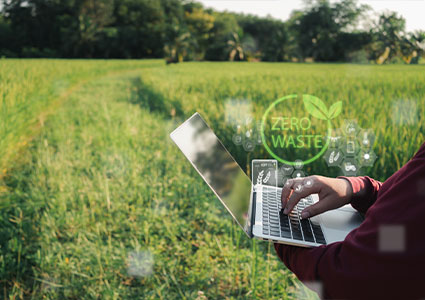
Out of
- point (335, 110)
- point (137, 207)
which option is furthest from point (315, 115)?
point (137, 207)

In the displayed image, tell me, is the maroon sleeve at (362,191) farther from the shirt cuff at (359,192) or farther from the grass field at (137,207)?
the grass field at (137,207)

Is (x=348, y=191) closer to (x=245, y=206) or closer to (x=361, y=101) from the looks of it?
(x=245, y=206)

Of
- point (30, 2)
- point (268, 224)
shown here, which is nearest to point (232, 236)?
point (268, 224)

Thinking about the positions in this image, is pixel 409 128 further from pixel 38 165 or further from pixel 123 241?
pixel 38 165

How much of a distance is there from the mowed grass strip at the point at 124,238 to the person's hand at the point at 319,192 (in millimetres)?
945

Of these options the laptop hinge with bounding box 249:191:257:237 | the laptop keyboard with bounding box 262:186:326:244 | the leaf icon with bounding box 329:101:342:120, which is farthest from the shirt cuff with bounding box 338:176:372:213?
the leaf icon with bounding box 329:101:342:120

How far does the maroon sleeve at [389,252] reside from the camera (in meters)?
0.46

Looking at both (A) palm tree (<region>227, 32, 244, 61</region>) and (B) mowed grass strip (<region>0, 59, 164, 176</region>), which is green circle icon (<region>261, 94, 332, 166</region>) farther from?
(A) palm tree (<region>227, 32, 244, 61</region>)

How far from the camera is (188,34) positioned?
1283 cm

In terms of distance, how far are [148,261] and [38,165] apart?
1990 mm

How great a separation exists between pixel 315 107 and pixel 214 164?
9.97 feet

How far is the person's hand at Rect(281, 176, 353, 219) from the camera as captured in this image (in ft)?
2.68

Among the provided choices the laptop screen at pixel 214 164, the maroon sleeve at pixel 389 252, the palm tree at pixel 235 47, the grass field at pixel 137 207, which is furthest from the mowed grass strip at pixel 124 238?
the palm tree at pixel 235 47

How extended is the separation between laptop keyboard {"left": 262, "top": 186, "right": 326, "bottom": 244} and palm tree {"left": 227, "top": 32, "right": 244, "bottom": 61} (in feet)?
23.4
